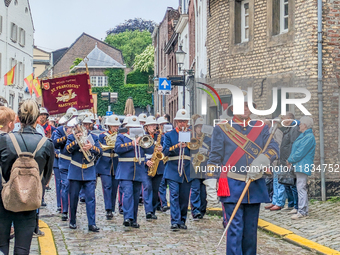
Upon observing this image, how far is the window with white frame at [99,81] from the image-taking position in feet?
214

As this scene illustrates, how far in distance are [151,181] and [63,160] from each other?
1838 millimetres

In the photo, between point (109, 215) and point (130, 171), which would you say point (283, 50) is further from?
point (109, 215)

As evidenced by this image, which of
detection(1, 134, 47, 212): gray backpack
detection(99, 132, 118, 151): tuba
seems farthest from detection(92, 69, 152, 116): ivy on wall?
detection(1, 134, 47, 212): gray backpack

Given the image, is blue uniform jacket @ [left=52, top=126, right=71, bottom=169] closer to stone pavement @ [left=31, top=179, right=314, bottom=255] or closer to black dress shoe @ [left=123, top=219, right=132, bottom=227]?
stone pavement @ [left=31, top=179, right=314, bottom=255]

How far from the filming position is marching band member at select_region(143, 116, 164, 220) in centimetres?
1057

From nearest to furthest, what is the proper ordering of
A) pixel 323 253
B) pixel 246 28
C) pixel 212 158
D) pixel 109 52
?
pixel 212 158 < pixel 323 253 < pixel 246 28 < pixel 109 52

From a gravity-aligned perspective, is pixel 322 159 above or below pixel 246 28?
below

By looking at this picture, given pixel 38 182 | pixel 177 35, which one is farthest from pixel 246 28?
pixel 177 35

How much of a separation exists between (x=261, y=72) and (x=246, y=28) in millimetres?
2134

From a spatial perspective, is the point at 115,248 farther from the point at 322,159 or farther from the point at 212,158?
the point at 322,159

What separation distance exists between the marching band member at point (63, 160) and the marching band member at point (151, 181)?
5.00 ft

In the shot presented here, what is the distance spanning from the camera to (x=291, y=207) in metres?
11.3

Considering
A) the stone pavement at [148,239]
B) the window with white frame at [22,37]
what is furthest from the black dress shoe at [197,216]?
the window with white frame at [22,37]

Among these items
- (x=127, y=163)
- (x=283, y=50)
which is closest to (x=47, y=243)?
(x=127, y=163)
